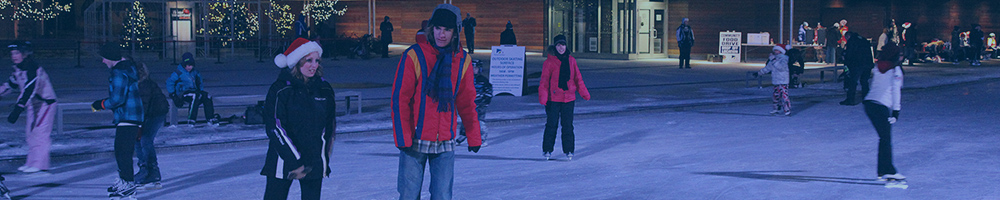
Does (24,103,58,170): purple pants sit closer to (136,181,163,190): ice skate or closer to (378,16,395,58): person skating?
(136,181,163,190): ice skate

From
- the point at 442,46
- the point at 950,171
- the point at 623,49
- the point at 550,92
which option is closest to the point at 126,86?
the point at 442,46

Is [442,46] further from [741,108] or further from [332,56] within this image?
[332,56]

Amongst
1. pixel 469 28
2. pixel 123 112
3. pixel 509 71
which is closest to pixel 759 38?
pixel 469 28

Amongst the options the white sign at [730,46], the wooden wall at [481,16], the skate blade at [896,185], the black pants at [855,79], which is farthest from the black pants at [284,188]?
the wooden wall at [481,16]

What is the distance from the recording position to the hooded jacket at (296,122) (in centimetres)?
482

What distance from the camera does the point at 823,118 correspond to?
524 inches

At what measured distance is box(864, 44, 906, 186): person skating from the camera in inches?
305

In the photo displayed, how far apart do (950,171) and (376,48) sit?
26.9 meters

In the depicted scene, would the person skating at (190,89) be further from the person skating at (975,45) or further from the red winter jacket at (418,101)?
the person skating at (975,45)

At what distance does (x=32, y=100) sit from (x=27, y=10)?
3360 cm

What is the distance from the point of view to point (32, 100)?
8.05m

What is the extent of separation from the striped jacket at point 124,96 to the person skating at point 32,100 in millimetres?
1325

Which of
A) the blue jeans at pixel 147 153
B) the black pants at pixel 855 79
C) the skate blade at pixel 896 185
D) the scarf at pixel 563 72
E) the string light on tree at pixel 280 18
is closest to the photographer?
the blue jeans at pixel 147 153

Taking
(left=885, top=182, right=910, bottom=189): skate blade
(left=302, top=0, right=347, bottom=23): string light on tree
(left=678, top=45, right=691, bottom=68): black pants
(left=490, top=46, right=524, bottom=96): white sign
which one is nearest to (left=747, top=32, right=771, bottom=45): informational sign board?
(left=678, top=45, right=691, bottom=68): black pants
